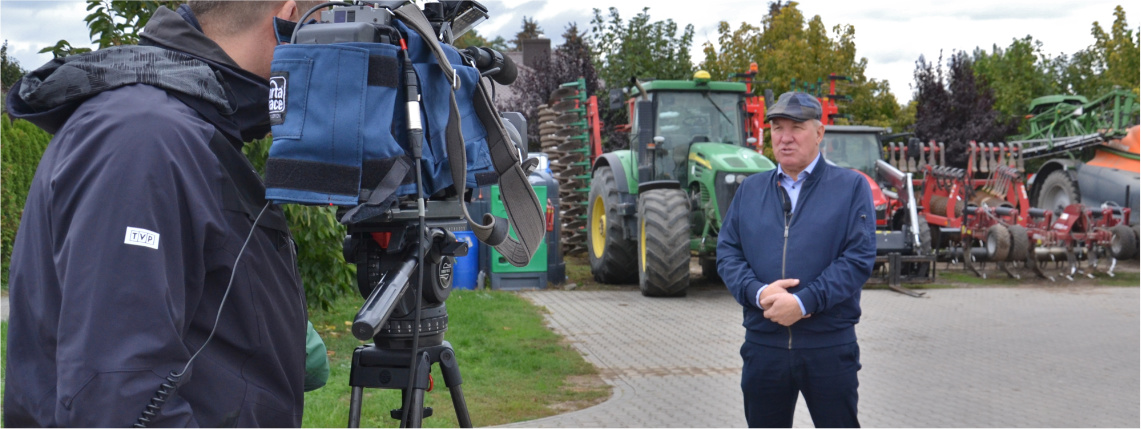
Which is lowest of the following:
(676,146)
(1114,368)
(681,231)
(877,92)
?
(1114,368)

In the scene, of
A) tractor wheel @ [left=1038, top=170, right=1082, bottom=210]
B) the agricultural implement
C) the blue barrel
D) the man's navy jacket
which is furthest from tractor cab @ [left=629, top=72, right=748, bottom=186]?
tractor wheel @ [left=1038, top=170, right=1082, bottom=210]

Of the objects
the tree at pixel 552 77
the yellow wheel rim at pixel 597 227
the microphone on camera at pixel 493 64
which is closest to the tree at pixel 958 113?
the tree at pixel 552 77

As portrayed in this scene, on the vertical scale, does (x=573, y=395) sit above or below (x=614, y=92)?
below

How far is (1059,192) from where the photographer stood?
1952 cm

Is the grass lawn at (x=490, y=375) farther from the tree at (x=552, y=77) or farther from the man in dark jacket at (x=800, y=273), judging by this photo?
the tree at (x=552, y=77)

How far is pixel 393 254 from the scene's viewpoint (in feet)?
6.79

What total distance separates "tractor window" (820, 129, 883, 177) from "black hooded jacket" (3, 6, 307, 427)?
1392 centimetres

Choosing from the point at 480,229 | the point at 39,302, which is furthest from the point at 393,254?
the point at 39,302

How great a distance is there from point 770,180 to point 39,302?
3005 mm

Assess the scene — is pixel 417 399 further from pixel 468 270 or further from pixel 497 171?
pixel 468 270

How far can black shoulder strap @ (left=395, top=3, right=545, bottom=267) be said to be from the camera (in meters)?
1.96

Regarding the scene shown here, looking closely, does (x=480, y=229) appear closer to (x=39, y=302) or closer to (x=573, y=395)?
(x=39, y=302)

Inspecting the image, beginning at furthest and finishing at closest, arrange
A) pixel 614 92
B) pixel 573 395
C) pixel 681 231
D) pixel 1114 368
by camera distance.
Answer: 1. pixel 614 92
2. pixel 681 231
3. pixel 1114 368
4. pixel 573 395

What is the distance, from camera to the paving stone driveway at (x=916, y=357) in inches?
255
